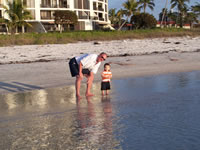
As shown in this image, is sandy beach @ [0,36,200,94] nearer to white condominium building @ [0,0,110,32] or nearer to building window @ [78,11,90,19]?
white condominium building @ [0,0,110,32]

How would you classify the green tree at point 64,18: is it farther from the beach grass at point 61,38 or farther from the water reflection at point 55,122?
the water reflection at point 55,122

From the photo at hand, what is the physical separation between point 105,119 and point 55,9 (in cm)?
5786

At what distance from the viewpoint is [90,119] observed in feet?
21.0

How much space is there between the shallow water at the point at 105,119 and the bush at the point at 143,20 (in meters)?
53.3

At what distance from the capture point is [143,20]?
62.8 metres

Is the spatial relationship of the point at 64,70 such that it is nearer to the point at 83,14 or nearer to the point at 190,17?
the point at 83,14

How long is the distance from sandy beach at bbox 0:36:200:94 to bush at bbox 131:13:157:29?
39.9m

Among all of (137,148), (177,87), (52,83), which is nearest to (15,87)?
(52,83)

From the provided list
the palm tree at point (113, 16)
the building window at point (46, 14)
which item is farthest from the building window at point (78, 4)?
the palm tree at point (113, 16)

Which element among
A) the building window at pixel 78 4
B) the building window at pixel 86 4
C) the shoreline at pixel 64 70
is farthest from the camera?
the building window at pixel 86 4

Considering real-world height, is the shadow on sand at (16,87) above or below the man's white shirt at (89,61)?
below

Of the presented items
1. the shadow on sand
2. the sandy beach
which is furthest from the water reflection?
the sandy beach

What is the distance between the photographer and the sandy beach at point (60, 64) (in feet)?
38.5

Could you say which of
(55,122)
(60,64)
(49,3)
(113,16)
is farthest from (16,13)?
(113,16)
